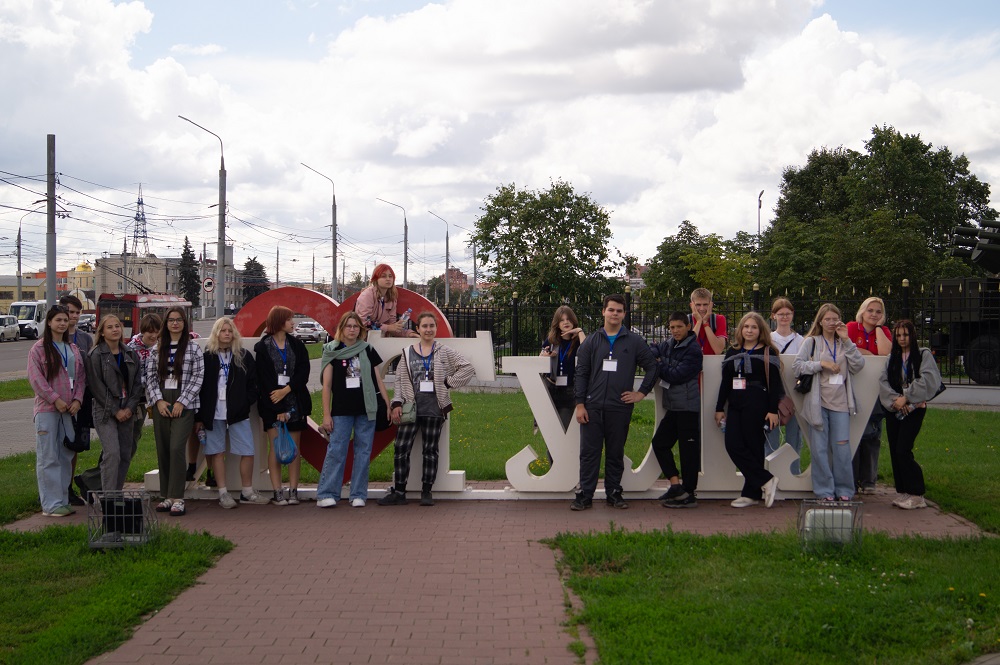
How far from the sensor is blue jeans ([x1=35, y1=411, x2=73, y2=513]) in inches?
321

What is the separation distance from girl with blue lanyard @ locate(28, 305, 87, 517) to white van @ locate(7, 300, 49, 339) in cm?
5008

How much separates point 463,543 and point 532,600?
153 cm

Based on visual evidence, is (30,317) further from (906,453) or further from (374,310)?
(906,453)

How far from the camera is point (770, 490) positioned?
8.30 meters

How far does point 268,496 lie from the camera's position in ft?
29.2

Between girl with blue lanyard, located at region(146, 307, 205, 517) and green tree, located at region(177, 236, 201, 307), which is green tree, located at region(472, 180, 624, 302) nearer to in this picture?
girl with blue lanyard, located at region(146, 307, 205, 517)

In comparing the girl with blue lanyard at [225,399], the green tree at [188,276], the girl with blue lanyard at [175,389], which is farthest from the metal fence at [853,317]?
the green tree at [188,276]

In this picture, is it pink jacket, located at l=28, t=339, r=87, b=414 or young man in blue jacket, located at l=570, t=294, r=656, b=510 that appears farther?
young man in blue jacket, located at l=570, t=294, r=656, b=510

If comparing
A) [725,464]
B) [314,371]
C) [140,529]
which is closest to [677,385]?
[725,464]

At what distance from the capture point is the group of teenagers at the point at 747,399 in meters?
8.19

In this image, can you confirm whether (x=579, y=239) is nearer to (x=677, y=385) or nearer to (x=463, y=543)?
(x=677, y=385)

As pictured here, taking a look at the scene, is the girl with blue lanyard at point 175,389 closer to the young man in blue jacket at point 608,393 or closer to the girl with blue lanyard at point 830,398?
the young man in blue jacket at point 608,393

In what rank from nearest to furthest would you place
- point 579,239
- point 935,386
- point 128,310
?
point 935,386 → point 579,239 → point 128,310

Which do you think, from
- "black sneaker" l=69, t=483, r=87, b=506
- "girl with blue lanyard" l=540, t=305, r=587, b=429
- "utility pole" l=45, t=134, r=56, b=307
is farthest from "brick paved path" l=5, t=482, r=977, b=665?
"utility pole" l=45, t=134, r=56, b=307
